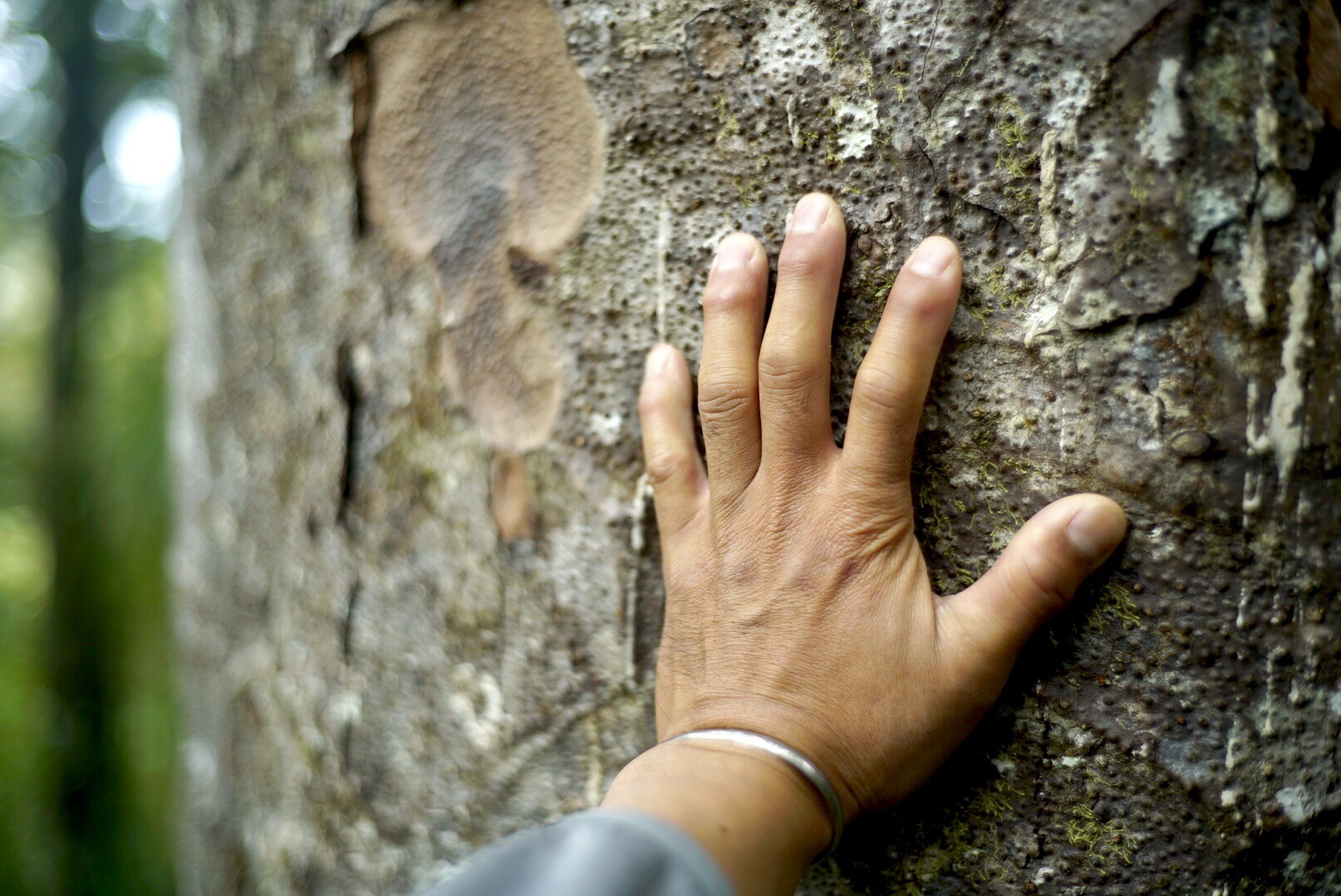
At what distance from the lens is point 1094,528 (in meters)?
0.53

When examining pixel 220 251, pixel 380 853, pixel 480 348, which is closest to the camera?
pixel 480 348

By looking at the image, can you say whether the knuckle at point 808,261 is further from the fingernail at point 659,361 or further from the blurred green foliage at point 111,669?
the blurred green foliage at point 111,669

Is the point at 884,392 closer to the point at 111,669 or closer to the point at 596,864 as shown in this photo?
the point at 596,864

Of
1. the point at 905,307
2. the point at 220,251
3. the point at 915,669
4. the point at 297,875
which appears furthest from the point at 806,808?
the point at 220,251

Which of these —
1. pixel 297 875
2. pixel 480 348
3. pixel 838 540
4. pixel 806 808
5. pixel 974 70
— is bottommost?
pixel 297 875

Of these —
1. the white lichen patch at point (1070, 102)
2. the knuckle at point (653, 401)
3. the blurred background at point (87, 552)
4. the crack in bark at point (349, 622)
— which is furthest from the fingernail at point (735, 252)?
the blurred background at point (87, 552)

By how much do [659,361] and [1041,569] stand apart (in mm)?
351

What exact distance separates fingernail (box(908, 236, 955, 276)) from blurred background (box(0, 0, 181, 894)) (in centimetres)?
325

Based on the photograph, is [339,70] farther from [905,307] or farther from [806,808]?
[806,808]

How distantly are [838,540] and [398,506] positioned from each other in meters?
0.52

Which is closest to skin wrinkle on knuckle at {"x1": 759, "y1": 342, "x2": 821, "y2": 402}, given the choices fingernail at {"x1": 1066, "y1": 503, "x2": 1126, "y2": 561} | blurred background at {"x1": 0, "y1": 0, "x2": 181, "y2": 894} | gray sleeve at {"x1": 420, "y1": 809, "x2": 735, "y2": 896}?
fingernail at {"x1": 1066, "y1": 503, "x2": 1126, "y2": 561}

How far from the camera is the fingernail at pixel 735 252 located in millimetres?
619

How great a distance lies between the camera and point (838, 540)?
0.57m

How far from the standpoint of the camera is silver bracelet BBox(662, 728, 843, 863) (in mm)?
530
